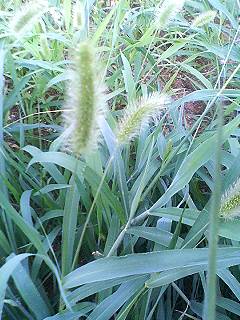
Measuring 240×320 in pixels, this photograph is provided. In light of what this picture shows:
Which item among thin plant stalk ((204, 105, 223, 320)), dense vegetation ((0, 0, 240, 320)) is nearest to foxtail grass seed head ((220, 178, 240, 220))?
dense vegetation ((0, 0, 240, 320))

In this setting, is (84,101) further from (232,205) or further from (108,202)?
(108,202)

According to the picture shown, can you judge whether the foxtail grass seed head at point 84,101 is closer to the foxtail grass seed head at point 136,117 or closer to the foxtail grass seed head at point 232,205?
the foxtail grass seed head at point 136,117

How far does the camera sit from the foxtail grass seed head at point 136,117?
3.09 feet

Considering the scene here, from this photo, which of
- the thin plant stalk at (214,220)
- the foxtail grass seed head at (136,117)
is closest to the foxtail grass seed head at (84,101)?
the foxtail grass seed head at (136,117)

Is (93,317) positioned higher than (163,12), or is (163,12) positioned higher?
(163,12)

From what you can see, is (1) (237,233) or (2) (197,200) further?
(2) (197,200)

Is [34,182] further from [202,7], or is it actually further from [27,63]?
[202,7]

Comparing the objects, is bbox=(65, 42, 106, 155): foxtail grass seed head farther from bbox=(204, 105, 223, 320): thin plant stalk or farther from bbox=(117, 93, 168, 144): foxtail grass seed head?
bbox=(204, 105, 223, 320): thin plant stalk

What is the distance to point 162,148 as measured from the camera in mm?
1478

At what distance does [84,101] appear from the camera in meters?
0.78

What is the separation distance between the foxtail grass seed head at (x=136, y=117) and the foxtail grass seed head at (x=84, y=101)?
0.12 metres

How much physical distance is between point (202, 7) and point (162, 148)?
1060 millimetres

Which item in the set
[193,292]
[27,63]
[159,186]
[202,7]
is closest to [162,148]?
[159,186]

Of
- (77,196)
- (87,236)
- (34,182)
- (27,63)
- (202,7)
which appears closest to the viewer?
(77,196)
